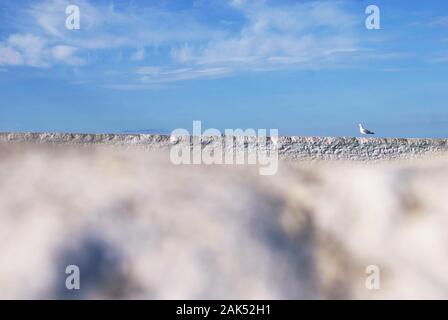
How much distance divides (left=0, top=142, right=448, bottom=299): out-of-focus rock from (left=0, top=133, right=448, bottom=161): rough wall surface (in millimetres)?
166

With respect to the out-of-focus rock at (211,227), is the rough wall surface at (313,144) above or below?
above

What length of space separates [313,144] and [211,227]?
98.1 inches

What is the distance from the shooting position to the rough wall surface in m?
8.41

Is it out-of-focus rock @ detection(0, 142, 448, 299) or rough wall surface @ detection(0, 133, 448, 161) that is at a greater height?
rough wall surface @ detection(0, 133, 448, 161)

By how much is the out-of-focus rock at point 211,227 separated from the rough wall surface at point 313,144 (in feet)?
0.54

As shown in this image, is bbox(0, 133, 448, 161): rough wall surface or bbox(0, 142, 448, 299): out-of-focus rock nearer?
bbox(0, 142, 448, 299): out-of-focus rock

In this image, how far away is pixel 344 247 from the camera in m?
7.73

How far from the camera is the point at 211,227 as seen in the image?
7.58 metres

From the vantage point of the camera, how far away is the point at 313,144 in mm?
8828

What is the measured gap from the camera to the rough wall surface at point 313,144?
27.6ft

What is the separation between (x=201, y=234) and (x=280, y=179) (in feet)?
5.69

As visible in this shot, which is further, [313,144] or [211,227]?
[313,144]

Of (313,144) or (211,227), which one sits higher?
(313,144)
